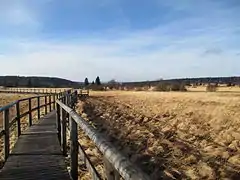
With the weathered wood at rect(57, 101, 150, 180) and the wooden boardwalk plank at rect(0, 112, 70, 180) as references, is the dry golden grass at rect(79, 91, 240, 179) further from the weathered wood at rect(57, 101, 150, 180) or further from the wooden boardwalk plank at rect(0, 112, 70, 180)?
the weathered wood at rect(57, 101, 150, 180)

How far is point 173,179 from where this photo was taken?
9.89m

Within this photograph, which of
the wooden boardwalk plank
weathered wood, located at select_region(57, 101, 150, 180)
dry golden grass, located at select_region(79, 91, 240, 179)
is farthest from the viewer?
dry golden grass, located at select_region(79, 91, 240, 179)

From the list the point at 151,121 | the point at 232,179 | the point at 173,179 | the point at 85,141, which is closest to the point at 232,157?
the point at 232,179

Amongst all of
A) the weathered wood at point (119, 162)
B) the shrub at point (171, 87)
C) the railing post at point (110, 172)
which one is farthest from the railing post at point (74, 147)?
the shrub at point (171, 87)

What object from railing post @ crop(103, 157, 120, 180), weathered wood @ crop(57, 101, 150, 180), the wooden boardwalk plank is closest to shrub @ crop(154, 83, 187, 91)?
the wooden boardwalk plank

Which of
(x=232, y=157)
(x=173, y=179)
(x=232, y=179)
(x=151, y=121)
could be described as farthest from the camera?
(x=151, y=121)

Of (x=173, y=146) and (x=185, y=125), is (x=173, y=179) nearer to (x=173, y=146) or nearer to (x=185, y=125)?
(x=173, y=146)

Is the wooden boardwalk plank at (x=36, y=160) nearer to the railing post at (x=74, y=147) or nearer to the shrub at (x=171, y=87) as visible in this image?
the railing post at (x=74, y=147)

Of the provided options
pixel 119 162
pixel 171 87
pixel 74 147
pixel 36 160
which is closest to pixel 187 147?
pixel 36 160

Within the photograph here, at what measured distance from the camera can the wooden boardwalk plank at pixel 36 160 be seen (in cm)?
585

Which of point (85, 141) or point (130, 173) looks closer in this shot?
point (130, 173)

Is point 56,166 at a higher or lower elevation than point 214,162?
higher

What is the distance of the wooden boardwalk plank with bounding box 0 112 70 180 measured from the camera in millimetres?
5852

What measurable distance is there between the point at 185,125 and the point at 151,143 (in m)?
8.03
